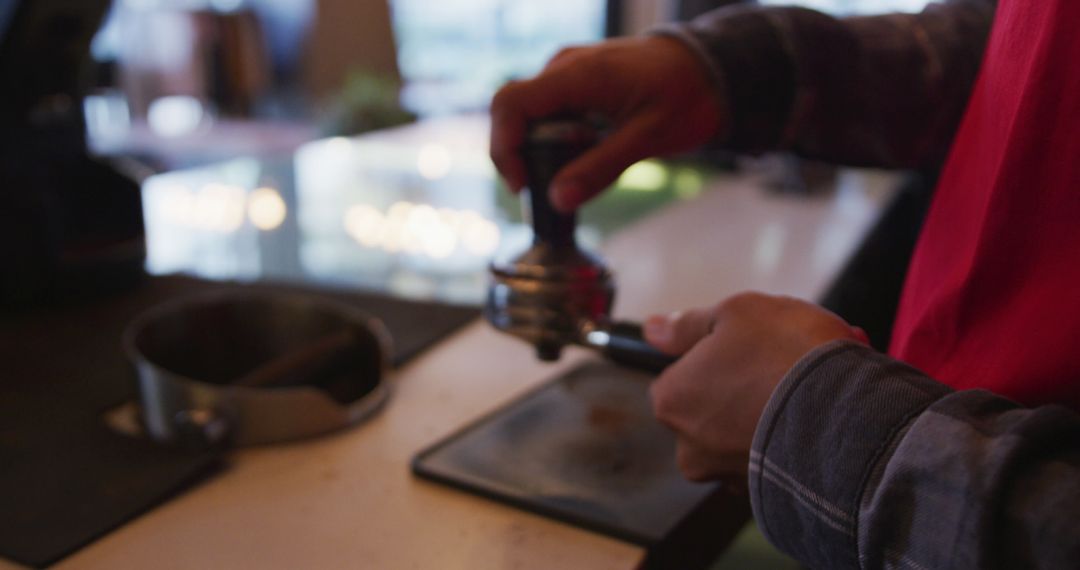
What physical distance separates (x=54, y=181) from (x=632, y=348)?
2.24 feet

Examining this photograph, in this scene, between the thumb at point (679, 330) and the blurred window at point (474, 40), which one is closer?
the thumb at point (679, 330)

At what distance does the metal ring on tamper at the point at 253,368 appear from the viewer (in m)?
0.61

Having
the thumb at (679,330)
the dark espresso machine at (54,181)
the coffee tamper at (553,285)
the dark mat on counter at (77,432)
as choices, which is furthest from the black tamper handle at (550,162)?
the dark espresso machine at (54,181)

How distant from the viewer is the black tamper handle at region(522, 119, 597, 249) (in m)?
0.62

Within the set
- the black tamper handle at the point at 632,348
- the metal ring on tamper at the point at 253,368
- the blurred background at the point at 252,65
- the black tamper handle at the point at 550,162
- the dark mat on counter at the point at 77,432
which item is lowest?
the blurred background at the point at 252,65

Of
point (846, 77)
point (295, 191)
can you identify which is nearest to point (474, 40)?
point (295, 191)

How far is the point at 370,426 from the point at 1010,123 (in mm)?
476

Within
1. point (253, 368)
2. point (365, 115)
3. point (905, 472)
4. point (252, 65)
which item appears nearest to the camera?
point (905, 472)

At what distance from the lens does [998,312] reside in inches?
17.7

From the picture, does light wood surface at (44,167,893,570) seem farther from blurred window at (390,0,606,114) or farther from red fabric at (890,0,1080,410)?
blurred window at (390,0,606,114)

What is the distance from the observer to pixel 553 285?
622 millimetres

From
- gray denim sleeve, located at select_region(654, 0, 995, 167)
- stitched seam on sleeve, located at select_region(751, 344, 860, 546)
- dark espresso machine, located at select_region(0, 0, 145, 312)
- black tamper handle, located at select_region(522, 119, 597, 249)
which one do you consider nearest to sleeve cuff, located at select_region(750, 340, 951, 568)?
stitched seam on sleeve, located at select_region(751, 344, 860, 546)

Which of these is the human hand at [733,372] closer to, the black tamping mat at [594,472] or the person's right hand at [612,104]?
the black tamping mat at [594,472]

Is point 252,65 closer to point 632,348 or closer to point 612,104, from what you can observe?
point 612,104
